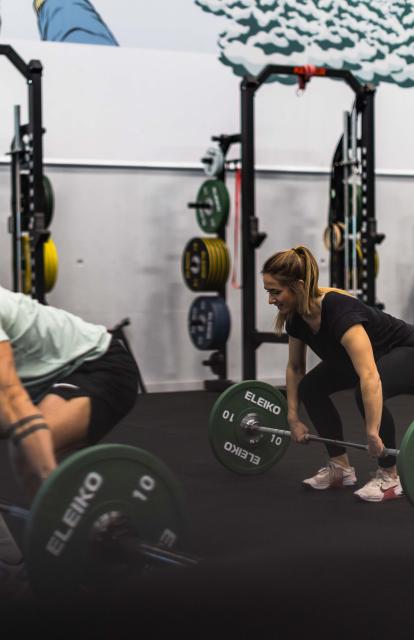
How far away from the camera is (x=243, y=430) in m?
3.20

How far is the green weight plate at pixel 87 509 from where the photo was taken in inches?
68.2

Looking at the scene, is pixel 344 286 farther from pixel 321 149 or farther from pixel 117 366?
pixel 117 366

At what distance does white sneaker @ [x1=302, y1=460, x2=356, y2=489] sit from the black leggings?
0.05m

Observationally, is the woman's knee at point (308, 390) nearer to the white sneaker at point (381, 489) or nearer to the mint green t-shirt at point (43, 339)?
the white sneaker at point (381, 489)

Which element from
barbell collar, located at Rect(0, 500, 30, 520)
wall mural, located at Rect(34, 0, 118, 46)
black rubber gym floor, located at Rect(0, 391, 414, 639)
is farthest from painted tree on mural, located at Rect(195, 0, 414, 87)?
barbell collar, located at Rect(0, 500, 30, 520)

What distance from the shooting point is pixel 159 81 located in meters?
5.96

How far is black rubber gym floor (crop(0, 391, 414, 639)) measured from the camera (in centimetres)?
179

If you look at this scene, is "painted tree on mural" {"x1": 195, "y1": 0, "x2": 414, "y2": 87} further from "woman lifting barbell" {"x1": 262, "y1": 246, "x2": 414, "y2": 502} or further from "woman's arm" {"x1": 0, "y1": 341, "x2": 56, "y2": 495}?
"woman's arm" {"x1": 0, "y1": 341, "x2": 56, "y2": 495}

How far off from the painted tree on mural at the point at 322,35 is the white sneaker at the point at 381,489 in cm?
391

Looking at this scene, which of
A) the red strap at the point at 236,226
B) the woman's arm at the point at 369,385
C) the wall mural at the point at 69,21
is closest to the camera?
the woman's arm at the point at 369,385

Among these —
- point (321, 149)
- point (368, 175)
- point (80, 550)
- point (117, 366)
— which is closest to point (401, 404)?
point (368, 175)

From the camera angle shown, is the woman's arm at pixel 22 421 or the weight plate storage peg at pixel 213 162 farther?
the weight plate storage peg at pixel 213 162

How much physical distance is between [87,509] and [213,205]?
13.3ft

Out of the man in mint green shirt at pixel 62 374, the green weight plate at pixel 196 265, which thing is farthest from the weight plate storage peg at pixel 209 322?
the man in mint green shirt at pixel 62 374
